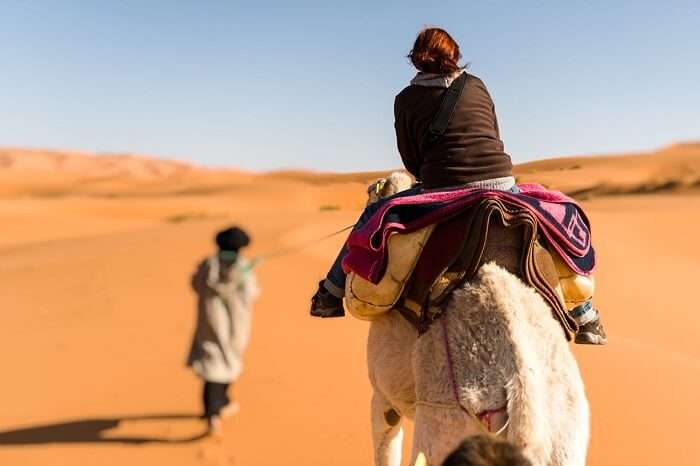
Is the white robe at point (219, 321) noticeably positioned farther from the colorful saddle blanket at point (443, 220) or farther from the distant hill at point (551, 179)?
the colorful saddle blanket at point (443, 220)

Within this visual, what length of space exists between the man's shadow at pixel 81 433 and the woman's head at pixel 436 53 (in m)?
3.61

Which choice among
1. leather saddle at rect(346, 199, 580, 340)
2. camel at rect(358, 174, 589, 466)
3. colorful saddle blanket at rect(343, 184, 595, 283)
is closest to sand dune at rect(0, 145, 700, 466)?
colorful saddle blanket at rect(343, 184, 595, 283)

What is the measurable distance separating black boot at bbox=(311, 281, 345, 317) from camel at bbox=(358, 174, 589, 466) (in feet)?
2.62

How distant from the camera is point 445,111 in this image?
8.02ft

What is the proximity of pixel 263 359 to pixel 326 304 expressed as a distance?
3851 millimetres

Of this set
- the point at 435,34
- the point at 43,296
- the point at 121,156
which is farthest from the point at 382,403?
the point at 121,156

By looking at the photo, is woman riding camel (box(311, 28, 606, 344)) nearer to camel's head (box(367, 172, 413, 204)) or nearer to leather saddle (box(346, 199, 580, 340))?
leather saddle (box(346, 199, 580, 340))

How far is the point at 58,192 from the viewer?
54.2 meters

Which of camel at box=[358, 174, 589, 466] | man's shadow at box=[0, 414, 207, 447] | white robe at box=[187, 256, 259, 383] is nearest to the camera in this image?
camel at box=[358, 174, 589, 466]

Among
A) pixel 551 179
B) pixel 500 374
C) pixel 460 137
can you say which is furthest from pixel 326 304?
pixel 551 179

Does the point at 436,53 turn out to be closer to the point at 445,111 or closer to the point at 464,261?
the point at 445,111

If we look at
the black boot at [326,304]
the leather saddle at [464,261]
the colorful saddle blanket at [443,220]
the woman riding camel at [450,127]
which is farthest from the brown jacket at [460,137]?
the black boot at [326,304]

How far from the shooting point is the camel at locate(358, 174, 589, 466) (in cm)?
182

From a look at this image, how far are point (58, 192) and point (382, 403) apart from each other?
5750 centimetres
